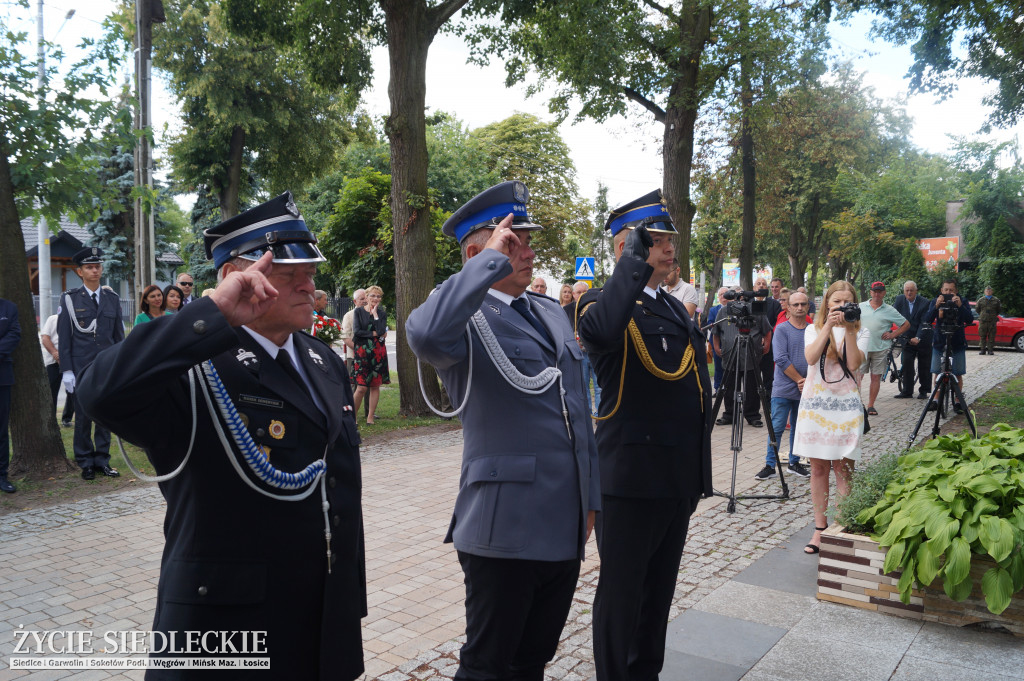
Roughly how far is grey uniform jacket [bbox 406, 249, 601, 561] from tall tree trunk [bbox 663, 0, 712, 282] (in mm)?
12066

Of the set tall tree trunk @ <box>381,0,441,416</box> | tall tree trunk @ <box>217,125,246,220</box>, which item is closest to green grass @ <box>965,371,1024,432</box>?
tall tree trunk @ <box>381,0,441,416</box>

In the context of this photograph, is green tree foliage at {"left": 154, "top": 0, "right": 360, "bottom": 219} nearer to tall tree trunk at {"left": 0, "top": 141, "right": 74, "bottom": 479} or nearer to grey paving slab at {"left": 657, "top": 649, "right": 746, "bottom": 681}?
tall tree trunk at {"left": 0, "top": 141, "right": 74, "bottom": 479}

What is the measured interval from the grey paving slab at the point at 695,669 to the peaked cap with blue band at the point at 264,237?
2792 millimetres

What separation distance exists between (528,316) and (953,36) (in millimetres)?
12111

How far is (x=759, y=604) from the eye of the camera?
4.74m

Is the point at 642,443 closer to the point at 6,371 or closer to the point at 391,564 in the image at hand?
the point at 391,564

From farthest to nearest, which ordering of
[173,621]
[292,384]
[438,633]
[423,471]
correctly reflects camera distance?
[423,471], [438,633], [292,384], [173,621]

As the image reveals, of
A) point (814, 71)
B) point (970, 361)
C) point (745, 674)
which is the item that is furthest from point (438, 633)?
point (970, 361)

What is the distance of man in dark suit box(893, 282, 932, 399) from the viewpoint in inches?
555

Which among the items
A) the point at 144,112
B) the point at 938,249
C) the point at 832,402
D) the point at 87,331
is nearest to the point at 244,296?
the point at 832,402

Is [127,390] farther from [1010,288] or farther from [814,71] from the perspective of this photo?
[1010,288]

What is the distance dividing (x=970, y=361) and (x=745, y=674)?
23248 millimetres

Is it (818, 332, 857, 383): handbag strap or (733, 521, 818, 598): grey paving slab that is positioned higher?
(818, 332, 857, 383): handbag strap

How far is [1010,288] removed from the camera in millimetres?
33156
